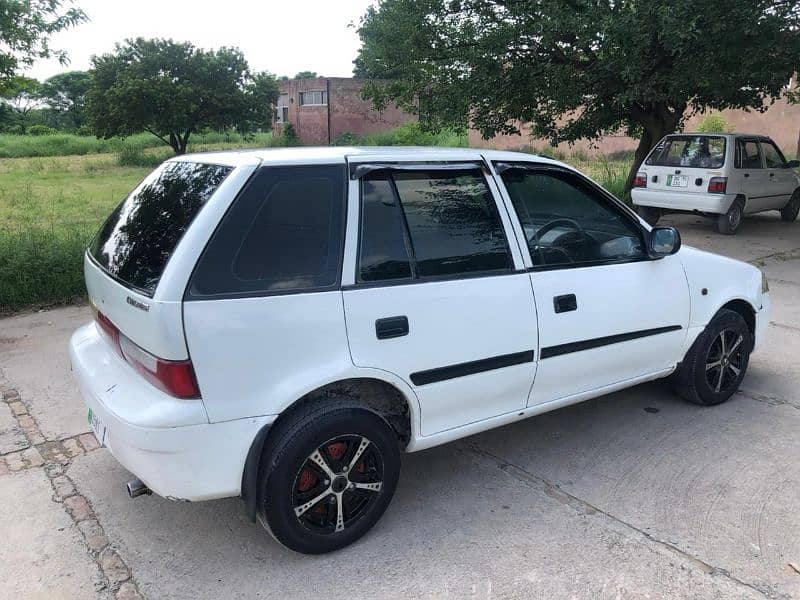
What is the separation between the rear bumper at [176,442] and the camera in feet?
8.08

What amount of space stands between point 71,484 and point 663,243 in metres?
3.56

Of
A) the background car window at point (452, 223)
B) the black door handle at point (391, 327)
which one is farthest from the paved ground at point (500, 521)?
the background car window at point (452, 223)

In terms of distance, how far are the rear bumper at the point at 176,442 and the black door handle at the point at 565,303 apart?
62.0 inches

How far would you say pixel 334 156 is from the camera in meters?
2.87

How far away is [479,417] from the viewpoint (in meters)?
3.23

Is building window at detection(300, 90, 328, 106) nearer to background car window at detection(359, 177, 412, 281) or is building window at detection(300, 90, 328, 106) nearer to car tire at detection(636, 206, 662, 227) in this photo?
car tire at detection(636, 206, 662, 227)

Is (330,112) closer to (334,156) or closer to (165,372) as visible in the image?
(334,156)

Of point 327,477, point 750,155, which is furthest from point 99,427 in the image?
point 750,155

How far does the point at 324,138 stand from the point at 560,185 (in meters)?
40.7

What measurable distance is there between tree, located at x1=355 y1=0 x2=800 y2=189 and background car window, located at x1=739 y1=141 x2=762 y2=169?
94cm

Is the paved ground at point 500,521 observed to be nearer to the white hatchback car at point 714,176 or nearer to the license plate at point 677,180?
the white hatchback car at point 714,176

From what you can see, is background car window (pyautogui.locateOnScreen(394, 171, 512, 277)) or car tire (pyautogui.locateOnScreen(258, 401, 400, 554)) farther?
background car window (pyautogui.locateOnScreen(394, 171, 512, 277))

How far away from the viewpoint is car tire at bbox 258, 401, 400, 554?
2.63 m

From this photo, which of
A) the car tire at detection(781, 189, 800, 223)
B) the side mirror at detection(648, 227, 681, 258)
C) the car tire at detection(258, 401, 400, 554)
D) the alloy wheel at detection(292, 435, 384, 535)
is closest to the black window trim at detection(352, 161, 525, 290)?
the car tire at detection(258, 401, 400, 554)
